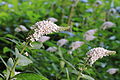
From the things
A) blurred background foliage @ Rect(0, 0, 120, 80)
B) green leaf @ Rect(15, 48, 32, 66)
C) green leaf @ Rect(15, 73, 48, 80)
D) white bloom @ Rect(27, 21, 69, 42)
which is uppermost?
white bloom @ Rect(27, 21, 69, 42)

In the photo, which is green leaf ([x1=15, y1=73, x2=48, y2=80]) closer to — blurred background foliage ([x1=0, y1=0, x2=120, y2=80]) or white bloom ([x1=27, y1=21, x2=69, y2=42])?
white bloom ([x1=27, y1=21, x2=69, y2=42])

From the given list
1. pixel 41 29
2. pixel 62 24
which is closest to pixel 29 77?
pixel 41 29

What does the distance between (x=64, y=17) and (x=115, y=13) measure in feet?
3.38

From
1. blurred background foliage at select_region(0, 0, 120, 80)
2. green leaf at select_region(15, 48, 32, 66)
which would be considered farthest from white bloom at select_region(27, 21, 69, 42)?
blurred background foliage at select_region(0, 0, 120, 80)

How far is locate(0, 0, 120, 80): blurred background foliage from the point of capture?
2.96m

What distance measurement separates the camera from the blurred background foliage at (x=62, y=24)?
2964 mm

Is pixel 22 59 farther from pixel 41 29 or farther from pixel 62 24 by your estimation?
pixel 62 24

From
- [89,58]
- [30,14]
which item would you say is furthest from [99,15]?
[89,58]

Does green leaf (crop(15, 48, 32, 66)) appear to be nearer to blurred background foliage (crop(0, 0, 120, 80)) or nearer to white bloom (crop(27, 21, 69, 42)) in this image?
white bloom (crop(27, 21, 69, 42))

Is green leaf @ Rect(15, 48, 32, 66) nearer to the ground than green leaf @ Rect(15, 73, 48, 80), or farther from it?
farther from it

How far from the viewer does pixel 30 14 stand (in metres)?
4.02

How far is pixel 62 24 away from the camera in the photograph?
3.72 metres

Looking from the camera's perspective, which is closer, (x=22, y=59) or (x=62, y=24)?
(x=22, y=59)

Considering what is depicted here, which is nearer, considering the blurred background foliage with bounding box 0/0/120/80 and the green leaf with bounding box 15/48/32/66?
the green leaf with bounding box 15/48/32/66
